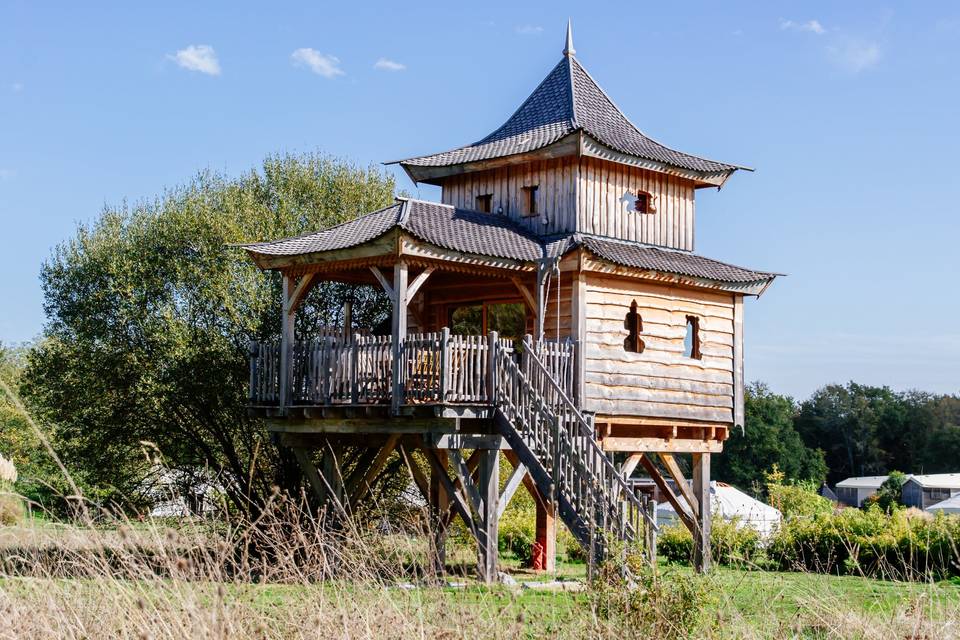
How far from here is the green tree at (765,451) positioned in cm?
7631

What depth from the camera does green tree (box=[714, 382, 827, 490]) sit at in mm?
76312

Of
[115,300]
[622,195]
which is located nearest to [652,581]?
[622,195]

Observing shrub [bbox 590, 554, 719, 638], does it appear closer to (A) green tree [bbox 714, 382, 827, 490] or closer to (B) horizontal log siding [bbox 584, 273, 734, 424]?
(B) horizontal log siding [bbox 584, 273, 734, 424]

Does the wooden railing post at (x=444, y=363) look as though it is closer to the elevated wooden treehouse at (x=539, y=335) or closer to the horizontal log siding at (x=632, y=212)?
the elevated wooden treehouse at (x=539, y=335)

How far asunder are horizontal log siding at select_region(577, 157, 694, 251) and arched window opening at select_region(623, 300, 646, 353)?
5.35 ft

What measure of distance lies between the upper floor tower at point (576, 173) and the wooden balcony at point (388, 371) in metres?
3.31

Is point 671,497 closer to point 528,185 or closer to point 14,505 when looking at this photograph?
point 528,185

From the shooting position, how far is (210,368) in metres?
23.7

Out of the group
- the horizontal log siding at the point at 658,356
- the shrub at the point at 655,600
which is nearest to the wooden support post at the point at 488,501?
the horizontal log siding at the point at 658,356

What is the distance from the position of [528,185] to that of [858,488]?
57076 millimetres

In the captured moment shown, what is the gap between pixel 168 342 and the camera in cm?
2352

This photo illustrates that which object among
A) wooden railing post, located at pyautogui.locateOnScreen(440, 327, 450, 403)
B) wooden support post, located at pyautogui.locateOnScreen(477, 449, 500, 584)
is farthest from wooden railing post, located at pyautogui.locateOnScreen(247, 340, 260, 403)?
wooden support post, located at pyautogui.locateOnScreen(477, 449, 500, 584)

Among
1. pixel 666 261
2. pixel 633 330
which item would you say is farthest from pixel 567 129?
pixel 633 330

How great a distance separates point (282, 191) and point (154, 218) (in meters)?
2.97
